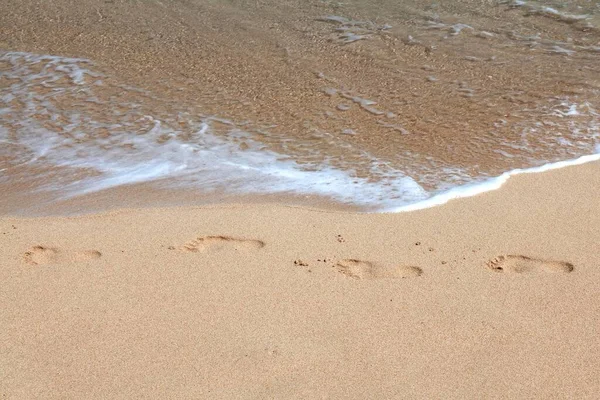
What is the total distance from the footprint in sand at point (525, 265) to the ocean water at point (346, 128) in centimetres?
61

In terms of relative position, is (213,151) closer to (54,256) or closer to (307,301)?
(54,256)

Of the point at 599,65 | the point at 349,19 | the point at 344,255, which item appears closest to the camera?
the point at 344,255

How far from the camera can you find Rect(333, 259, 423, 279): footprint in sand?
3.21 metres

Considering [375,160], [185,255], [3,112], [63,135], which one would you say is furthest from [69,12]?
[185,255]

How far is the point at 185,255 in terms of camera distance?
3.39 metres

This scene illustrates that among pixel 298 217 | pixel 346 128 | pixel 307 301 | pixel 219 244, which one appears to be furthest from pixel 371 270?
pixel 346 128

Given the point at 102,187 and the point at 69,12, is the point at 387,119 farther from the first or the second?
the point at 69,12

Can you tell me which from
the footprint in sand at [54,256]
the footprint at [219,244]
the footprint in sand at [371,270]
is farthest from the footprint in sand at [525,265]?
the footprint in sand at [54,256]

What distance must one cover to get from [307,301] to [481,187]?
1.39m

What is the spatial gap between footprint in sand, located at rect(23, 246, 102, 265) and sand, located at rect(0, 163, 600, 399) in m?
0.01

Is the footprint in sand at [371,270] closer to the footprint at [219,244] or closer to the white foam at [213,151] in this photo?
the footprint at [219,244]

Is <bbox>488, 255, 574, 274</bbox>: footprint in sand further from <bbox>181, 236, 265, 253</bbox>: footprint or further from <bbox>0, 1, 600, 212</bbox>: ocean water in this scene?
<bbox>181, 236, 265, 253</bbox>: footprint

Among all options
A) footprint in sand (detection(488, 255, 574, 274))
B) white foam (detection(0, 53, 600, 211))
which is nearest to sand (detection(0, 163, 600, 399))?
footprint in sand (detection(488, 255, 574, 274))

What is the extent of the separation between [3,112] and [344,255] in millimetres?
3072
